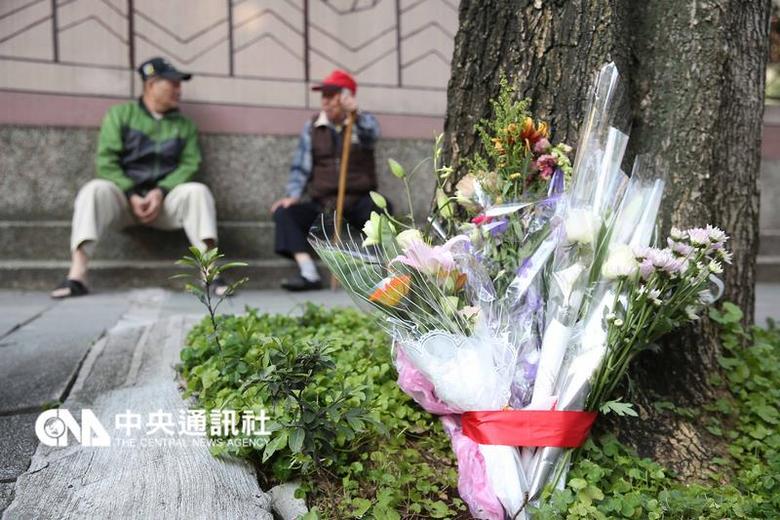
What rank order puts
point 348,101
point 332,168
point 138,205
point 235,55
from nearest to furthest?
point 138,205
point 348,101
point 332,168
point 235,55

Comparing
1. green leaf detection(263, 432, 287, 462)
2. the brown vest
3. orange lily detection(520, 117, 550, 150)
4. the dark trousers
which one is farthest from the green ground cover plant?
the brown vest

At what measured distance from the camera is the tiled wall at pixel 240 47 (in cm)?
479

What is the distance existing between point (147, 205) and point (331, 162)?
138cm

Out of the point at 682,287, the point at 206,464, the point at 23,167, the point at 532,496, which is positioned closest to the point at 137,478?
the point at 206,464

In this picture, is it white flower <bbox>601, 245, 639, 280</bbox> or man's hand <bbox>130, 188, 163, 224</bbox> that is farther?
man's hand <bbox>130, 188, 163, 224</bbox>

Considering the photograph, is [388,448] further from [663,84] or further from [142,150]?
[142,150]

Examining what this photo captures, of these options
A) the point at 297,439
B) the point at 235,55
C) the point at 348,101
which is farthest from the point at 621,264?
the point at 235,55

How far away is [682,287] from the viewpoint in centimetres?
153

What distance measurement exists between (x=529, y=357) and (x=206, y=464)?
2.74 ft

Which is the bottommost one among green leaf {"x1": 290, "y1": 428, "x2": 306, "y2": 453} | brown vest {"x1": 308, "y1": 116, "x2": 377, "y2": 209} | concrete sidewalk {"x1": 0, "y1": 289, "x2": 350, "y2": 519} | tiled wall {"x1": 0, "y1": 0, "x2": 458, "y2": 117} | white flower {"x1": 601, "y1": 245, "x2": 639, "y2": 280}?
concrete sidewalk {"x1": 0, "y1": 289, "x2": 350, "y2": 519}

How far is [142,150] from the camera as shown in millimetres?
4637

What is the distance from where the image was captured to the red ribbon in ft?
4.76

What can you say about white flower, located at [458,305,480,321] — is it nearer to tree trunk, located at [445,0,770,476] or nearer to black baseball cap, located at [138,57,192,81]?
tree trunk, located at [445,0,770,476]

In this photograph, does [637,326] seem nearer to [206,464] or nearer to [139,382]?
[206,464]
